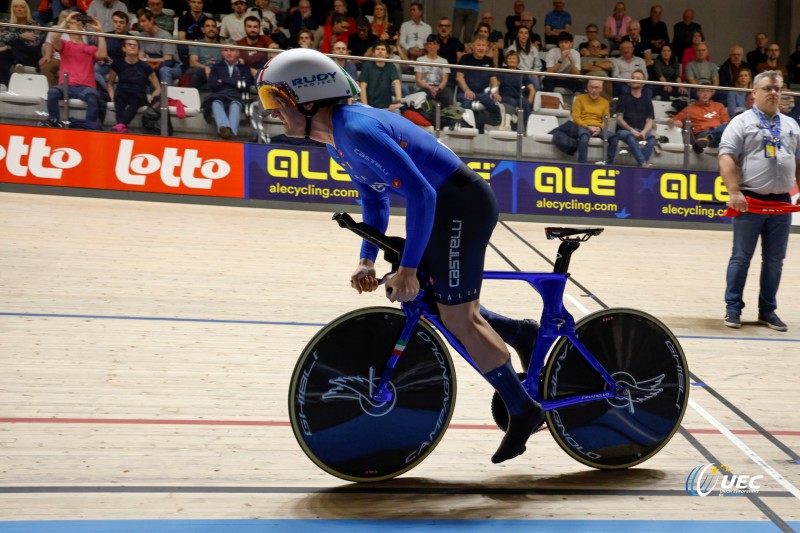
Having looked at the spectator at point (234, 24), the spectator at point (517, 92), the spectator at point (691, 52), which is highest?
the spectator at point (234, 24)

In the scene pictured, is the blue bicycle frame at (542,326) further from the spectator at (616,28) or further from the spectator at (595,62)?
the spectator at (616,28)

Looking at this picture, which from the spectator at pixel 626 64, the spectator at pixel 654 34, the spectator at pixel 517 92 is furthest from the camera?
the spectator at pixel 654 34

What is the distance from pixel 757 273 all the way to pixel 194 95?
540 cm

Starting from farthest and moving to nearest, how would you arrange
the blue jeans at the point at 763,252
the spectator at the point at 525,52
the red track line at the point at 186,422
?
the spectator at the point at 525,52 < the blue jeans at the point at 763,252 < the red track line at the point at 186,422

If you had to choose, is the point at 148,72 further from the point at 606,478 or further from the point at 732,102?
the point at 606,478

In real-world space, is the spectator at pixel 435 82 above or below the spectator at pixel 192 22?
below

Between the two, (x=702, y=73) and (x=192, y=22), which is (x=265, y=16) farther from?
(x=702, y=73)

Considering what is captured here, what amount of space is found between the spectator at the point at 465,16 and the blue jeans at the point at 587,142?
172 inches

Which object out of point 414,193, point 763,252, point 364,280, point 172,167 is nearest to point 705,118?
point 763,252

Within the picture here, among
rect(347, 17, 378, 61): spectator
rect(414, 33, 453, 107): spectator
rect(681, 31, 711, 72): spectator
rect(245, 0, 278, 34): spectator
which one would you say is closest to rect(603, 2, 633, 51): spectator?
rect(681, 31, 711, 72): spectator

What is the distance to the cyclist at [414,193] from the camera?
2506 millimetres

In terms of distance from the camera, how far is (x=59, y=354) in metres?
4.28

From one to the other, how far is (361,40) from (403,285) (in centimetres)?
886

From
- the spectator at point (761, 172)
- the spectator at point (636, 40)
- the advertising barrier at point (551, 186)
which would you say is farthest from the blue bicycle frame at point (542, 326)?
the spectator at point (636, 40)
